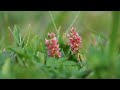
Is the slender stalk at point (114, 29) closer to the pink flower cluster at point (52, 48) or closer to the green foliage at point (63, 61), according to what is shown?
the green foliage at point (63, 61)

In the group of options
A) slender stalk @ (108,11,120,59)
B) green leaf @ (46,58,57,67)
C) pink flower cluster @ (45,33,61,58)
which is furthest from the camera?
pink flower cluster @ (45,33,61,58)

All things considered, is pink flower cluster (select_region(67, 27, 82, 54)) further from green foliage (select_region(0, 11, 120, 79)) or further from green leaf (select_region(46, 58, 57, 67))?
green leaf (select_region(46, 58, 57, 67))

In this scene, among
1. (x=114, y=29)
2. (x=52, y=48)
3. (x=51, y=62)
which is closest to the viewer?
(x=114, y=29)

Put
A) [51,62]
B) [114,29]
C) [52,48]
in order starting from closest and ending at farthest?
[114,29] → [51,62] → [52,48]

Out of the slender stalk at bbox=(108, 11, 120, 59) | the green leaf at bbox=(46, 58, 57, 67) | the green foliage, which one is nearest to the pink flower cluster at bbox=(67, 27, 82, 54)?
the green foliage

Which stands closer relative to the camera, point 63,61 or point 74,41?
point 63,61

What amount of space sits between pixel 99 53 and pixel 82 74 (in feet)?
0.32

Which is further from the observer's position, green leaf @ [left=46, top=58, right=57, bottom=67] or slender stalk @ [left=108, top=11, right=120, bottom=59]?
green leaf @ [left=46, top=58, right=57, bottom=67]

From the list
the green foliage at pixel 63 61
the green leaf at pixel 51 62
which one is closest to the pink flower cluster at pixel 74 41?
the green foliage at pixel 63 61

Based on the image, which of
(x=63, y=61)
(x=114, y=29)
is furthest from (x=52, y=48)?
(x=114, y=29)

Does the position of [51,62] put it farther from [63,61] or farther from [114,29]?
[114,29]
